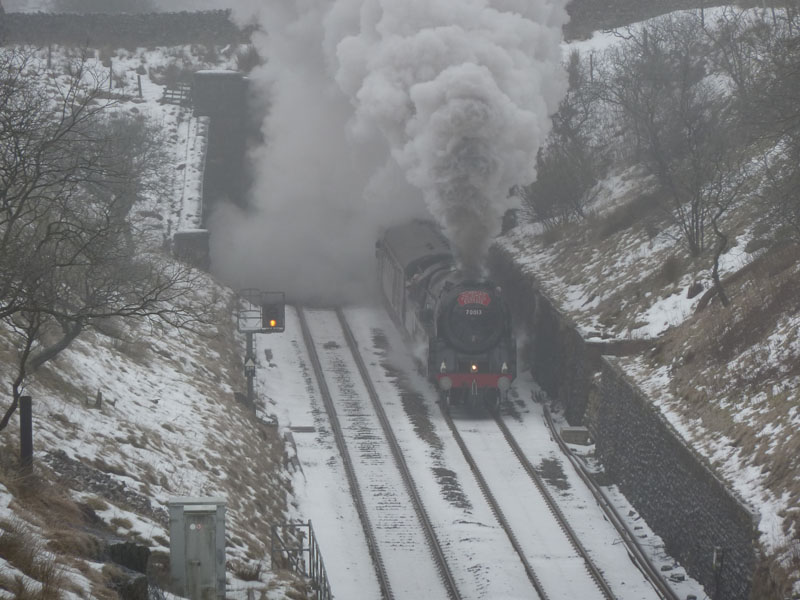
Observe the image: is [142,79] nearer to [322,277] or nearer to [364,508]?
[322,277]

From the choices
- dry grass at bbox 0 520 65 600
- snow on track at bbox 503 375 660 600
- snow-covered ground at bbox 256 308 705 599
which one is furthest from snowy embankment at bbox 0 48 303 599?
snow on track at bbox 503 375 660 600

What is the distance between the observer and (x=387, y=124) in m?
27.5

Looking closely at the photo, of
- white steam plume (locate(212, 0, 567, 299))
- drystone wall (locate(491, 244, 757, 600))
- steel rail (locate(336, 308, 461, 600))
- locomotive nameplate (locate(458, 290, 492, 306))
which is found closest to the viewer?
drystone wall (locate(491, 244, 757, 600))

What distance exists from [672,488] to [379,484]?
5404 mm

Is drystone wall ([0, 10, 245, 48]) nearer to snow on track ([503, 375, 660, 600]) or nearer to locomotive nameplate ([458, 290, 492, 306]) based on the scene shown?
locomotive nameplate ([458, 290, 492, 306])

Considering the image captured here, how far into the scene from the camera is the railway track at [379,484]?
56.1 ft

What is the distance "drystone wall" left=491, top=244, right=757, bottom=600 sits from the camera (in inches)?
623

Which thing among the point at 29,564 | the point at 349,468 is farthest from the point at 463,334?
the point at 29,564

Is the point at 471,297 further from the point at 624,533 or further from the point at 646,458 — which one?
the point at 624,533

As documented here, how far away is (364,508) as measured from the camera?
19641 millimetres

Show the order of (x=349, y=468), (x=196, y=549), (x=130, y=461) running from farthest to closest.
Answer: (x=349, y=468), (x=130, y=461), (x=196, y=549)

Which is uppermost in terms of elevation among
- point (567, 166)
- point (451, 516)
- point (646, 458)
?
point (567, 166)

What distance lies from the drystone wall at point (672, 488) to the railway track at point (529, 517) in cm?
147

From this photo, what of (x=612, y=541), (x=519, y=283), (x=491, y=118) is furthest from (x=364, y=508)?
(x=519, y=283)
